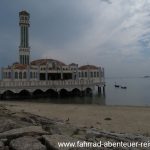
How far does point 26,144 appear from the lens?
675cm

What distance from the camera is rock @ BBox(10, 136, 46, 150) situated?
21.6ft

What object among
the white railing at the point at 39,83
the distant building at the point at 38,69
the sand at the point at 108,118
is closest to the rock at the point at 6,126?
the sand at the point at 108,118

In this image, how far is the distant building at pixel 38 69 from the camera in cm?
5331

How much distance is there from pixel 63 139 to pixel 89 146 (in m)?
0.71

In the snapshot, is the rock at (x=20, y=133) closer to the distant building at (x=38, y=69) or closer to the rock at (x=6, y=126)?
the rock at (x=6, y=126)

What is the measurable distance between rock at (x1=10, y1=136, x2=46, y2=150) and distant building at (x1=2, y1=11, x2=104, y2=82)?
4648 cm

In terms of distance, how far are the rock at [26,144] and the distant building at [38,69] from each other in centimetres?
4648

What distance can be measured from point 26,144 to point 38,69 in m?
50.5

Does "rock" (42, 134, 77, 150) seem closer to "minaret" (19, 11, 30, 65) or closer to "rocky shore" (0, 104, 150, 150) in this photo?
"rocky shore" (0, 104, 150, 150)

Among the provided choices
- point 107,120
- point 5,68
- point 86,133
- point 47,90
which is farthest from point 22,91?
point 86,133

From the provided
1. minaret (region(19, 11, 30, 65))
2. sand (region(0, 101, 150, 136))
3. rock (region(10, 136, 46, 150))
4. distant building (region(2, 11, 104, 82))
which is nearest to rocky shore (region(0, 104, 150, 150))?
rock (region(10, 136, 46, 150))

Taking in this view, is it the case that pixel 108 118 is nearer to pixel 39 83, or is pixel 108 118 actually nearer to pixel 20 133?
pixel 20 133

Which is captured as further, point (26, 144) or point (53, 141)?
point (53, 141)

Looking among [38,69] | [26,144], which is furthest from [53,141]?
[38,69]
